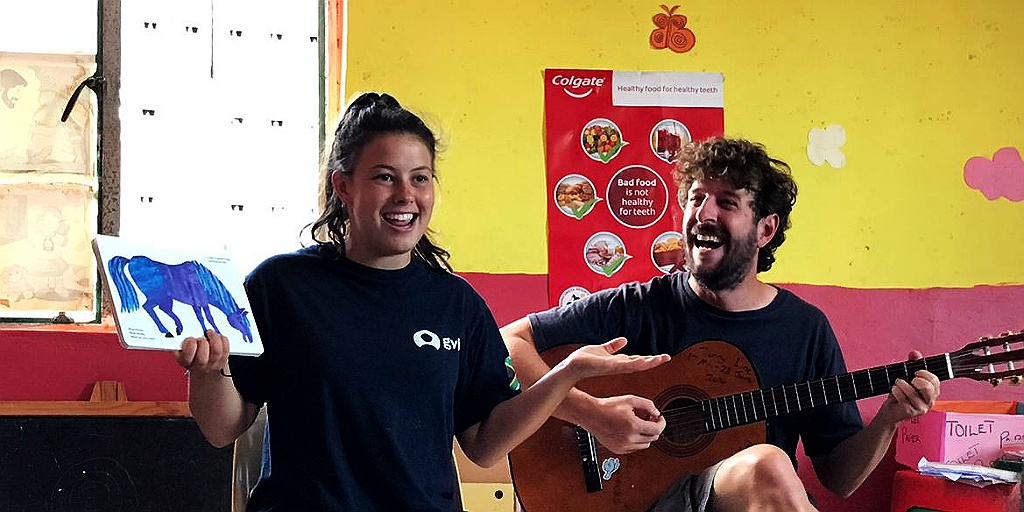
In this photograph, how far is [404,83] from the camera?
3518 millimetres

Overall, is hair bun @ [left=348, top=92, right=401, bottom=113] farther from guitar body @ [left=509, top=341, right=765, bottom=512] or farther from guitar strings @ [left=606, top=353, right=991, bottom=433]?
guitar strings @ [left=606, top=353, right=991, bottom=433]

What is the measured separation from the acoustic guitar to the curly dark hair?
1.32ft

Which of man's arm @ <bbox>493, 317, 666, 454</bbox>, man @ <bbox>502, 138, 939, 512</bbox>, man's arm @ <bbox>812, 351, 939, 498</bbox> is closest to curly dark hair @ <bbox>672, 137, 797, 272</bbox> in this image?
man @ <bbox>502, 138, 939, 512</bbox>

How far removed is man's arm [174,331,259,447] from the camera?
1.67 meters

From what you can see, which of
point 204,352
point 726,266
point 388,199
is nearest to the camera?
point 204,352

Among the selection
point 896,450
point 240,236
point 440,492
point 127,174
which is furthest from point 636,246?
point 440,492

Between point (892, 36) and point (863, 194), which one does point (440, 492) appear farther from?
point (892, 36)

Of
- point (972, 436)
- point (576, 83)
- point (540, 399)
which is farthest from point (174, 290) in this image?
point (972, 436)

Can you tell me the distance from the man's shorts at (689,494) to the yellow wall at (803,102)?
1284mm

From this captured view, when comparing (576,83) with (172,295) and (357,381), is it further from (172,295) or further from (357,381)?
(172,295)

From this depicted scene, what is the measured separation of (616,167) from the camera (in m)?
3.68

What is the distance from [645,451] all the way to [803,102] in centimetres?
167

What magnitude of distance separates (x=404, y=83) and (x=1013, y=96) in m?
2.12

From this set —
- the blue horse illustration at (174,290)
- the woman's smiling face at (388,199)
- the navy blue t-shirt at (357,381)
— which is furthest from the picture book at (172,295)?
the woman's smiling face at (388,199)
